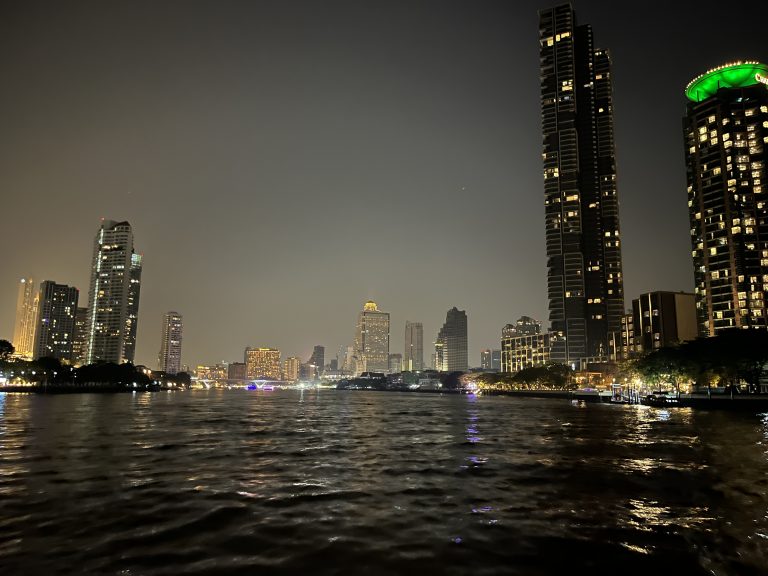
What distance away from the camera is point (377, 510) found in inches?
800

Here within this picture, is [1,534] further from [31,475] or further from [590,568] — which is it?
[590,568]

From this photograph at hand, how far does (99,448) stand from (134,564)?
28.6 metres

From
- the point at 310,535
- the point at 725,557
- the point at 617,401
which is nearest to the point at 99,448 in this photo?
the point at 310,535

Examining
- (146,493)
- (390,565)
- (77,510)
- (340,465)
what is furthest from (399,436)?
(390,565)

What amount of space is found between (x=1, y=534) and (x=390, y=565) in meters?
12.1

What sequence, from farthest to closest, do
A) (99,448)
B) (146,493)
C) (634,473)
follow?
Answer: (99,448) < (634,473) < (146,493)

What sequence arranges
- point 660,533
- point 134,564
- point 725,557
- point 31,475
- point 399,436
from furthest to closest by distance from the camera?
point 399,436 < point 31,475 < point 660,533 < point 725,557 < point 134,564

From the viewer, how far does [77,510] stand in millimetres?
19406

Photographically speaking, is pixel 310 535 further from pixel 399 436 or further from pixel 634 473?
pixel 399 436

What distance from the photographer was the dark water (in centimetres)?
1425

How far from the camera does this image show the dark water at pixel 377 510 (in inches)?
561

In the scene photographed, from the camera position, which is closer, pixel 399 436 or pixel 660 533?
pixel 660 533

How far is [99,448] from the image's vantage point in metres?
38.0

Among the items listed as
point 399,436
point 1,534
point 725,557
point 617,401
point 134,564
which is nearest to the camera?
point 134,564
